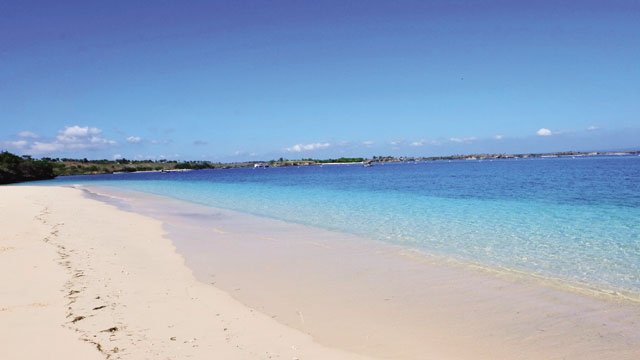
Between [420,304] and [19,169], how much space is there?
99479 mm

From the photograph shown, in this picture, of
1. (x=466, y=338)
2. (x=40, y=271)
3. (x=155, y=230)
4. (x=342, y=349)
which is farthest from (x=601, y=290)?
(x=155, y=230)

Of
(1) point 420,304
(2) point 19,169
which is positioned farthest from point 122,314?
(2) point 19,169

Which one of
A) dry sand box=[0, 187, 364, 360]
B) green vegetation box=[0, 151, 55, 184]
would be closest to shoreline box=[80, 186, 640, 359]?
dry sand box=[0, 187, 364, 360]

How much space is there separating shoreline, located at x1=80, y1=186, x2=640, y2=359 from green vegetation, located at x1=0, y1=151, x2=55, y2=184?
3159 inches

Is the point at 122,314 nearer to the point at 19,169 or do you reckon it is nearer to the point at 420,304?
the point at 420,304

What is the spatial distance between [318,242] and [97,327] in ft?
27.1

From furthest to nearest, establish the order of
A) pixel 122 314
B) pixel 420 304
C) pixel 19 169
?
1. pixel 19 169
2. pixel 420 304
3. pixel 122 314

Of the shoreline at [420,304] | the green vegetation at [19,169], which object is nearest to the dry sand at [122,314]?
the shoreline at [420,304]

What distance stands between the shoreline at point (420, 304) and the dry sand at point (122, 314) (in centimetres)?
54

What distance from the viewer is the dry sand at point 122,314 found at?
16.8ft

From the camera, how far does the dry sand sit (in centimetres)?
512

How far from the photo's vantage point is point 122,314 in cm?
630

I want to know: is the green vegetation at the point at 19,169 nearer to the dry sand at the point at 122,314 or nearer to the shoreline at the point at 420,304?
the dry sand at the point at 122,314

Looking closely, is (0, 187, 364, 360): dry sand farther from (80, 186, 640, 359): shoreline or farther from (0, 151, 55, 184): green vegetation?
(0, 151, 55, 184): green vegetation
